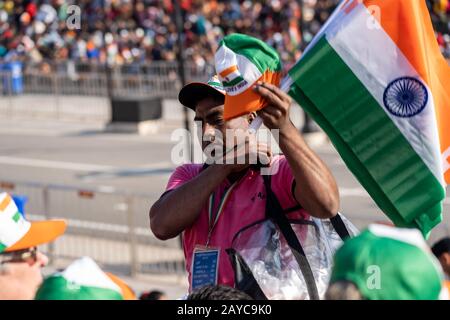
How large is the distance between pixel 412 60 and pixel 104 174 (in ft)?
50.4

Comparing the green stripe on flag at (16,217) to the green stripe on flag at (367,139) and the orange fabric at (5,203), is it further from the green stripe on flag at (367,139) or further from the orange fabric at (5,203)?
the green stripe on flag at (367,139)

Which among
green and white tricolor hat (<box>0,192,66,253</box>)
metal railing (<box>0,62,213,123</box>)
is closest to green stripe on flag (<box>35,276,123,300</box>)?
green and white tricolor hat (<box>0,192,66,253</box>)

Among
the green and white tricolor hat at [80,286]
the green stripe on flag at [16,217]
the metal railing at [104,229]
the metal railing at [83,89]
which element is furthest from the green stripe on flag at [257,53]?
the metal railing at [83,89]

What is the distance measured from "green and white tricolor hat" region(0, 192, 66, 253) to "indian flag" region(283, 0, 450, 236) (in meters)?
1.26

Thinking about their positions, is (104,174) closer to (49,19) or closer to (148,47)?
(148,47)

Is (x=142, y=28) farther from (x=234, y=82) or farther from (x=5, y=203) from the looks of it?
(x=234, y=82)

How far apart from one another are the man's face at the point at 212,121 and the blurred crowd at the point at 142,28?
21713mm

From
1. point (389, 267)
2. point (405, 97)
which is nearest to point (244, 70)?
point (405, 97)

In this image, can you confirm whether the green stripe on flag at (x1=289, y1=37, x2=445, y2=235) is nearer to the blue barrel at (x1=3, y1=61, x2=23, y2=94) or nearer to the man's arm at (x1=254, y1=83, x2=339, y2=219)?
the man's arm at (x1=254, y1=83, x2=339, y2=219)

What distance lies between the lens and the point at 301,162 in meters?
3.42

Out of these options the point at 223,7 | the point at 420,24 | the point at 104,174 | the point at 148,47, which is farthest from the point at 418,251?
the point at 223,7

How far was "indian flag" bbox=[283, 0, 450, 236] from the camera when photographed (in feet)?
12.2

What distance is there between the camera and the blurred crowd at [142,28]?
28422 mm

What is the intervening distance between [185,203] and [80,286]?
59 centimetres
